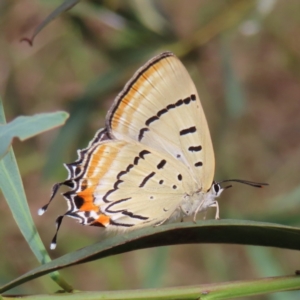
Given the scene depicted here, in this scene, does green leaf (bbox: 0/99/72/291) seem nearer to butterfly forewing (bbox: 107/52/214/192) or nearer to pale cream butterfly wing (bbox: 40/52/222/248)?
pale cream butterfly wing (bbox: 40/52/222/248)

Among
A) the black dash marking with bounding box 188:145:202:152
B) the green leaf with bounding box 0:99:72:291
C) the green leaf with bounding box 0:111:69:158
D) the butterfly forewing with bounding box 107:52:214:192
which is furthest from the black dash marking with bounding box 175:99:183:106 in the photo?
the green leaf with bounding box 0:111:69:158

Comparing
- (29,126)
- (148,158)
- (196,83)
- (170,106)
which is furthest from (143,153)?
(196,83)

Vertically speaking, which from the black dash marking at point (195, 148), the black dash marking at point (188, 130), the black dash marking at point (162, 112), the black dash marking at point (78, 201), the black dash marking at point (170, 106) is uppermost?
the black dash marking at point (170, 106)

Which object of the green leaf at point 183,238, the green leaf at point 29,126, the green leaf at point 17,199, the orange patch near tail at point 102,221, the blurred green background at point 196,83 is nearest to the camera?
the green leaf at point 29,126

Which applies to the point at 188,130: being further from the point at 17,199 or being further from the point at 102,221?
the point at 17,199

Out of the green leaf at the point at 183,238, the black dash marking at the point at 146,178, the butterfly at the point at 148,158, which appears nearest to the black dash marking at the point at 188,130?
the butterfly at the point at 148,158

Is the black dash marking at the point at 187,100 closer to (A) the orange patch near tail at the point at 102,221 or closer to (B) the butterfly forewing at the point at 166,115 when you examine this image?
(B) the butterfly forewing at the point at 166,115

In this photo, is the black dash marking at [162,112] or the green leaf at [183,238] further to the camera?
the black dash marking at [162,112]
